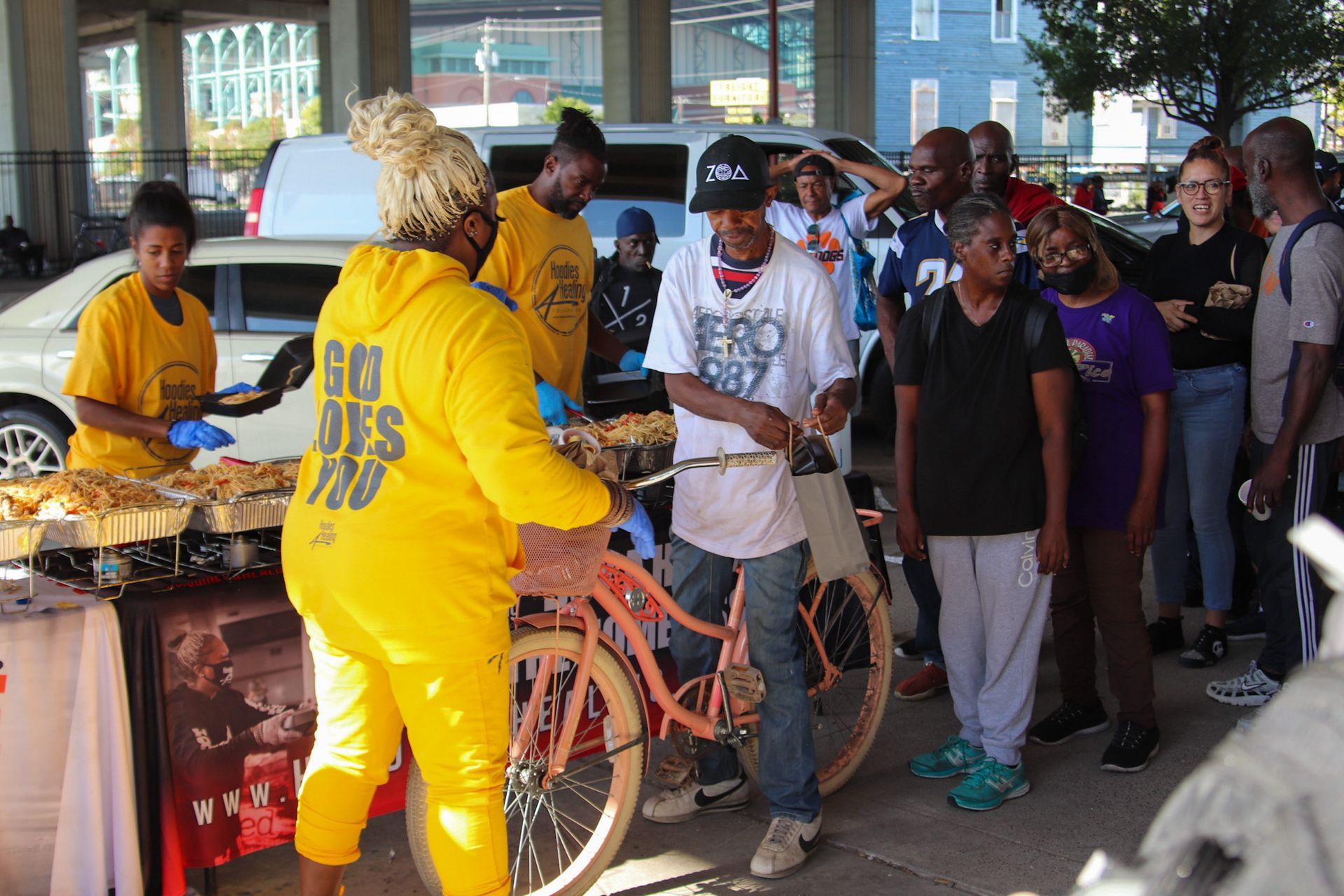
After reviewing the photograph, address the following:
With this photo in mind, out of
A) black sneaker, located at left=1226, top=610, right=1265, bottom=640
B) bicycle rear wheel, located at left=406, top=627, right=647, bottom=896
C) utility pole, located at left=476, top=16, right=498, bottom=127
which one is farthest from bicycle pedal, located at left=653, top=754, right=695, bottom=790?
A: utility pole, located at left=476, top=16, right=498, bottom=127

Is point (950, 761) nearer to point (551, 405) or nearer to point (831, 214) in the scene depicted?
point (551, 405)

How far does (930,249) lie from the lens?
17.0 ft

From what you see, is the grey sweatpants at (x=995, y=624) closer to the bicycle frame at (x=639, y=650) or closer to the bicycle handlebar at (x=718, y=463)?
the bicycle frame at (x=639, y=650)

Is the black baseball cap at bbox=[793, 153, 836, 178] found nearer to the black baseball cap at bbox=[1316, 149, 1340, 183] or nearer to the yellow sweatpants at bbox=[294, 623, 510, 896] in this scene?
the black baseball cap at bbox=[1316, 149, 1340, 183]

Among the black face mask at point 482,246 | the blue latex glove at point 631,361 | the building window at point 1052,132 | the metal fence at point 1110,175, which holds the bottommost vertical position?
the blue latex glove at point 631,361

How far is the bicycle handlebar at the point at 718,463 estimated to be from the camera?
127 inches

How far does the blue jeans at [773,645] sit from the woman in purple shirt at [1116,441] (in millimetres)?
1176

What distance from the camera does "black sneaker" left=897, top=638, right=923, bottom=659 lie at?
565 centimetres

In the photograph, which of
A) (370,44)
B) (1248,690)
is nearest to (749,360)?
(1248,690)

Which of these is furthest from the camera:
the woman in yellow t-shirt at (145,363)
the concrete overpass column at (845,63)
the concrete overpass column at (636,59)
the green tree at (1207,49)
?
the concrete overpass column at (845,63)

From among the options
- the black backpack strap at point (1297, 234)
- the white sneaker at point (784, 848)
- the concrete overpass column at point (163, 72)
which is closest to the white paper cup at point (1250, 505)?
the black backpack strap at point (1297, 234)

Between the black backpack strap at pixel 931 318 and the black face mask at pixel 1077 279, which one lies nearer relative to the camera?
Answer: the black backpack strap at pixel 931 318

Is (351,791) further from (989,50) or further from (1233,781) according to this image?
(989,50)

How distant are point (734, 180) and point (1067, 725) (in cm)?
253
